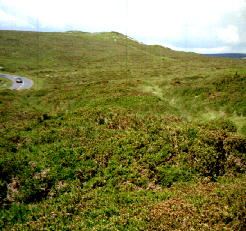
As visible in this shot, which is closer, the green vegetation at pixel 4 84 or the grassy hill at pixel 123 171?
the grassy hill at pixel 123 171

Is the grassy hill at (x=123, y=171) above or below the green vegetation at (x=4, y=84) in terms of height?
below

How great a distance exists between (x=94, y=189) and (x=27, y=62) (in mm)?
113264

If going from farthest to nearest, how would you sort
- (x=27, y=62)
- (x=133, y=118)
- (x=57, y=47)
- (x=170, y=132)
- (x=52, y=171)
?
(x=57, y=47) → (x=27, y=62) → (x=133, y=118) → (x=170, y=132) → (x=52, y=171)

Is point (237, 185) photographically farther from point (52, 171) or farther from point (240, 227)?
point (52, 171)

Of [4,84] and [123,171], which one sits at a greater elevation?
[4,84]

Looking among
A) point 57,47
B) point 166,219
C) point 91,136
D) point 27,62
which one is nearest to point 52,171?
point 91,136

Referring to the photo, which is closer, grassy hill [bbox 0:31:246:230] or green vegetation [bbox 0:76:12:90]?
grassy hill [bbox 0:31:246:230]

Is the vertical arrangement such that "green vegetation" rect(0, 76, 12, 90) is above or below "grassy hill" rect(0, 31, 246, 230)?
above

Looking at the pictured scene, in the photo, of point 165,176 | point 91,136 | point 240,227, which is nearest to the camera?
point 240,227

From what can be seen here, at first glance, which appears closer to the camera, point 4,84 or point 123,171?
point 123,171

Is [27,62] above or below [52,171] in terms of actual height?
above

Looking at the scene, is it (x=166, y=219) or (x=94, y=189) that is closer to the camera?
(x=166, y=219)

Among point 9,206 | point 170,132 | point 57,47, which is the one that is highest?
point 57,47

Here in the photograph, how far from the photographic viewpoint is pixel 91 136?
1591cm
